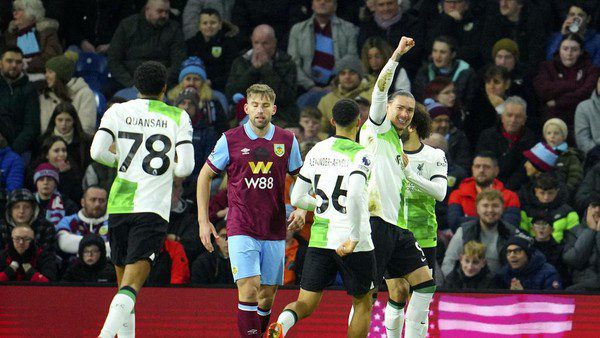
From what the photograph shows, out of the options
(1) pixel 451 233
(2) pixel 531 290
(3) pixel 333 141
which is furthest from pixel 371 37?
(3) pixel 333 141

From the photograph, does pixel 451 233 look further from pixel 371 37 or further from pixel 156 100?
pixel 156 100

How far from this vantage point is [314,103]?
666 inches

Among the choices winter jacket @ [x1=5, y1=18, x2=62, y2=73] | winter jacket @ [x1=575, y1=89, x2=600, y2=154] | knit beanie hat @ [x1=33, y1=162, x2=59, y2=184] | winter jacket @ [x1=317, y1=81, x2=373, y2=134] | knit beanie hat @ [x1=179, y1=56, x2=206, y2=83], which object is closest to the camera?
knit beanie hat @ [x1=33, y1=162, x2=59, y2=184]

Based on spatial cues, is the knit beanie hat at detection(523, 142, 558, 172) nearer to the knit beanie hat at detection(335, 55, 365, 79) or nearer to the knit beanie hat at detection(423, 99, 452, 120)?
the knit beanie hat at detection(423, 99, 452, 120)

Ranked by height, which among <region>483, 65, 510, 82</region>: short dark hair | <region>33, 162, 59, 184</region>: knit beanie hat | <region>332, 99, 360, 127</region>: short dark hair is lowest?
<region>33, 162, 59, 184</region>: knit beanie hat

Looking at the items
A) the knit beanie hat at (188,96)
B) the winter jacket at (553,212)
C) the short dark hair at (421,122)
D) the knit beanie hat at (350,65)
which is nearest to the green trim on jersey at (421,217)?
the short dark hair at (421,122)

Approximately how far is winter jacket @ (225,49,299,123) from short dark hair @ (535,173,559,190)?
3251mm

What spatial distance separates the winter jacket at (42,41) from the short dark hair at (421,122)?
6.99 metres

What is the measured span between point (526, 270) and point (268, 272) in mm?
3738

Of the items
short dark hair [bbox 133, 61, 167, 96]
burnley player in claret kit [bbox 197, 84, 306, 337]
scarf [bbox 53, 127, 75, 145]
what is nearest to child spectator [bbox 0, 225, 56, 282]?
scarf [bbox 53, 127, 75, 145]

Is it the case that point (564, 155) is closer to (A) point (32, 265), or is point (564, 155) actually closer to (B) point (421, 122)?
(B) point (421, 122)

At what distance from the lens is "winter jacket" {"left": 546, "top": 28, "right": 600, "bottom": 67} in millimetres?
17375

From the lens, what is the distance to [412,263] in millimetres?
11359

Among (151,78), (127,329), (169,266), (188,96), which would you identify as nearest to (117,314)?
(127,329)
